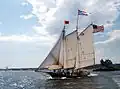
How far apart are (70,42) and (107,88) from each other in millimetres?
40159

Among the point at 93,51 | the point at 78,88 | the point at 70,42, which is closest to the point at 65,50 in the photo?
the point at 70,42

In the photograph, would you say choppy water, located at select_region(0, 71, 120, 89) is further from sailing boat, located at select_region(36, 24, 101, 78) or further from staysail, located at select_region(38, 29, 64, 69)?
sailing boat, located at select_region(36, 24, 101, 78)

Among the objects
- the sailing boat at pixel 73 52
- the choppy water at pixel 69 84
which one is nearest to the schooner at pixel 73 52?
the sailing boat at pixel 73 52

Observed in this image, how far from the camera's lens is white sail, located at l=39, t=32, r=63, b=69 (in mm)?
87500

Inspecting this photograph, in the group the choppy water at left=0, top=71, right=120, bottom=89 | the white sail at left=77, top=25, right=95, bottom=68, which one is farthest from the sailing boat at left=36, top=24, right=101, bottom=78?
the choppy water at left=0, top=71, right=120, bottom=89

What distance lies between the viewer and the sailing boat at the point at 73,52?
Result: 308 ft

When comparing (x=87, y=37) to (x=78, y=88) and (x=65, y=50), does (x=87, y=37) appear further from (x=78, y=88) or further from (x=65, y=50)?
(x=78, y=88)

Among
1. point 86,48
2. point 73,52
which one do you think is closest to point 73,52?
point 73,52

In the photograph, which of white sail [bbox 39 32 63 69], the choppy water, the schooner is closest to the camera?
the choppy water

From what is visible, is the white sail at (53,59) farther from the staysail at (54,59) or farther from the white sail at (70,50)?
the white sail at (70,50)

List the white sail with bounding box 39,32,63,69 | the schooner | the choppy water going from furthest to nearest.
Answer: the schooner
the white sail with bounding box 39,32,63,69
the choppy water

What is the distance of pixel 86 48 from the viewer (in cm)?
9512

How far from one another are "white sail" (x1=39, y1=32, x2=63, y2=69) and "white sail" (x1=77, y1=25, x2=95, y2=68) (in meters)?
7.67

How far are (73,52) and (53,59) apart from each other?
382 inches
